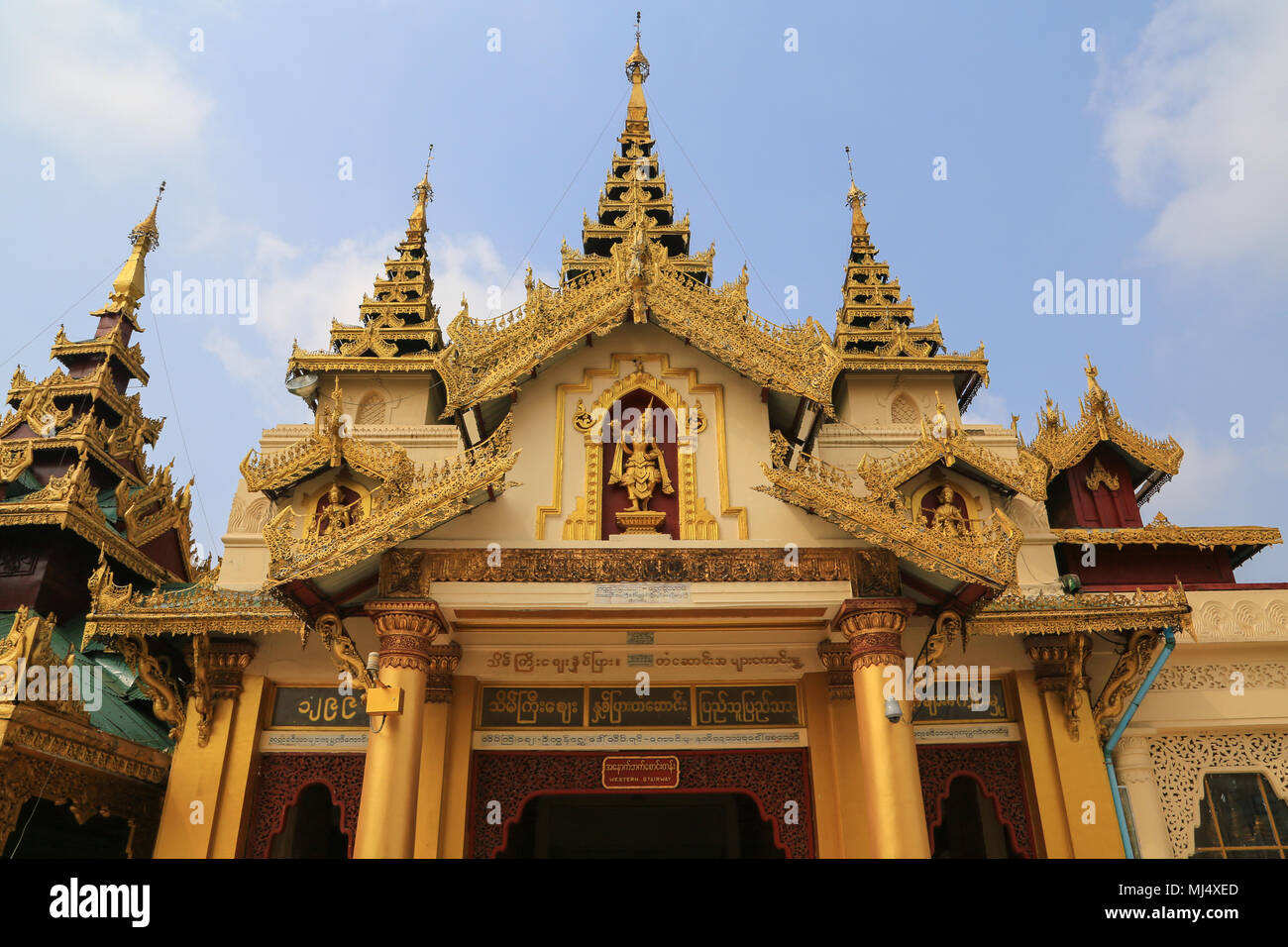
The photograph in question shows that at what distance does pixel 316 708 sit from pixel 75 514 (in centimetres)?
752

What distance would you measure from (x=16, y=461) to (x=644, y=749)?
13.6 metres

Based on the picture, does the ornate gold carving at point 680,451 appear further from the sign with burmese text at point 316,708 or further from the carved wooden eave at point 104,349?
the carved wooden eave at point 104,349

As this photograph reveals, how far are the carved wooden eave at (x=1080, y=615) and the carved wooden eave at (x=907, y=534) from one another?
1.86 metres

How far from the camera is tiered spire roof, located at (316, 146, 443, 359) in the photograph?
1748cm

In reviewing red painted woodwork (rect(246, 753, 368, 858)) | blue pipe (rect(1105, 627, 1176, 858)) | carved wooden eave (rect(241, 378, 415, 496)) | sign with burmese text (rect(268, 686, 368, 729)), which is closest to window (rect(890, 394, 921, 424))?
blue pipe (rect(1105, 627, 1176, 858))

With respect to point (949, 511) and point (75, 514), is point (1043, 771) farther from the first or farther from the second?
point (75, 514)

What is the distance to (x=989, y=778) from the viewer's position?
10.9m

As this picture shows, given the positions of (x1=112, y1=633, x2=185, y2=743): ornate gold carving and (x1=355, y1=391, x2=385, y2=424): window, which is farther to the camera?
(x1=355, y1=391, x2=385, y2=424): window

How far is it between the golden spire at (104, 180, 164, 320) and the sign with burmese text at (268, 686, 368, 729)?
13007 mm

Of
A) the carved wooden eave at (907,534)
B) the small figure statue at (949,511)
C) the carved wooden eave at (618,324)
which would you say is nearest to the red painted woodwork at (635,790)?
the carved wooden eave at (907,534)

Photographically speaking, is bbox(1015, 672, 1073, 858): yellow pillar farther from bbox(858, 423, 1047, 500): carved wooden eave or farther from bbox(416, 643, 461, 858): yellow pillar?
bbox(416, 643, 461, 858): yellow pillar

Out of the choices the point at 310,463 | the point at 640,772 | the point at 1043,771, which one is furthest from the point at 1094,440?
the point at 310,463

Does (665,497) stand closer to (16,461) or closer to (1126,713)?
(1126,713)

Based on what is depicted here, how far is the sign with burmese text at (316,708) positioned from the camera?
11.1m
